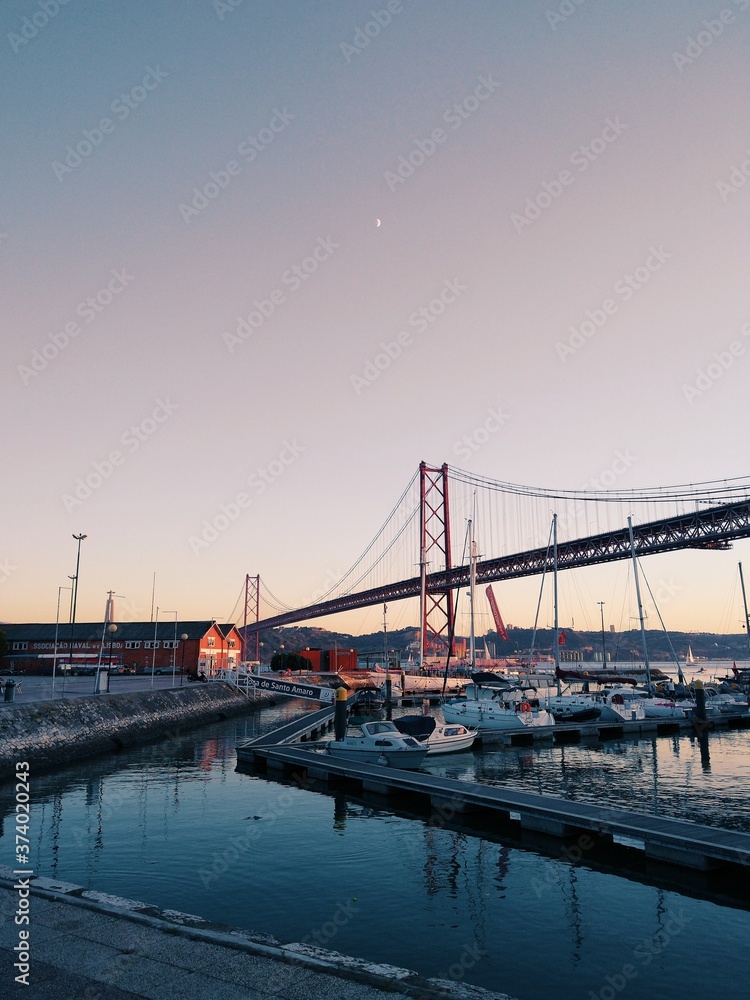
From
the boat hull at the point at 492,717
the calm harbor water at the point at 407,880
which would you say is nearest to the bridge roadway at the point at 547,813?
the calm harbor water at the point at 407,880

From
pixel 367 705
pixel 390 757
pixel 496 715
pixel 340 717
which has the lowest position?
pixel 367 705

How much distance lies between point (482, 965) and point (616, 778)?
63.8 ft

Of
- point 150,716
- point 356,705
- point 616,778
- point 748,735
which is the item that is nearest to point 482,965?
point 616,778

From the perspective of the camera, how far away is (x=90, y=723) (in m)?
34.9

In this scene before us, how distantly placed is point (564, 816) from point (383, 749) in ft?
39.1

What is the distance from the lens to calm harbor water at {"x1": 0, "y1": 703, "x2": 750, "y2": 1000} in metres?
11.7

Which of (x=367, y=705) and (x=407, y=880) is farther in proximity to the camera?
(x=367, y=705)

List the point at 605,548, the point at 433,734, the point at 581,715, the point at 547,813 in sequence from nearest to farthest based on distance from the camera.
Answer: the point at 547,813 → the point at 433,734 → the point at 581,715 → the point at 605,548

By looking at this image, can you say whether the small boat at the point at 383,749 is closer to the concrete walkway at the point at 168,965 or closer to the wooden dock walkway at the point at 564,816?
the wooden dock walkway at the point at 564,816

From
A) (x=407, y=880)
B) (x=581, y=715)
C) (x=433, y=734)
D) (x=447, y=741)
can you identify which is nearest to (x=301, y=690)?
(x=581, y=715)

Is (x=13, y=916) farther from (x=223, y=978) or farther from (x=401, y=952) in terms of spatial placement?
(x=401, y=952)

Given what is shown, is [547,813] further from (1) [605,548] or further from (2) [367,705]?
(1) [605,548]

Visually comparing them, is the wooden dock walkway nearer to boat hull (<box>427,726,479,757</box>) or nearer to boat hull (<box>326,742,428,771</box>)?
boat hull (<box>326,742,428,771</box>)

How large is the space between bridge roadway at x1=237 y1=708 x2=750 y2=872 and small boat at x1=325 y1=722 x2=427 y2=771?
3.53 feet
